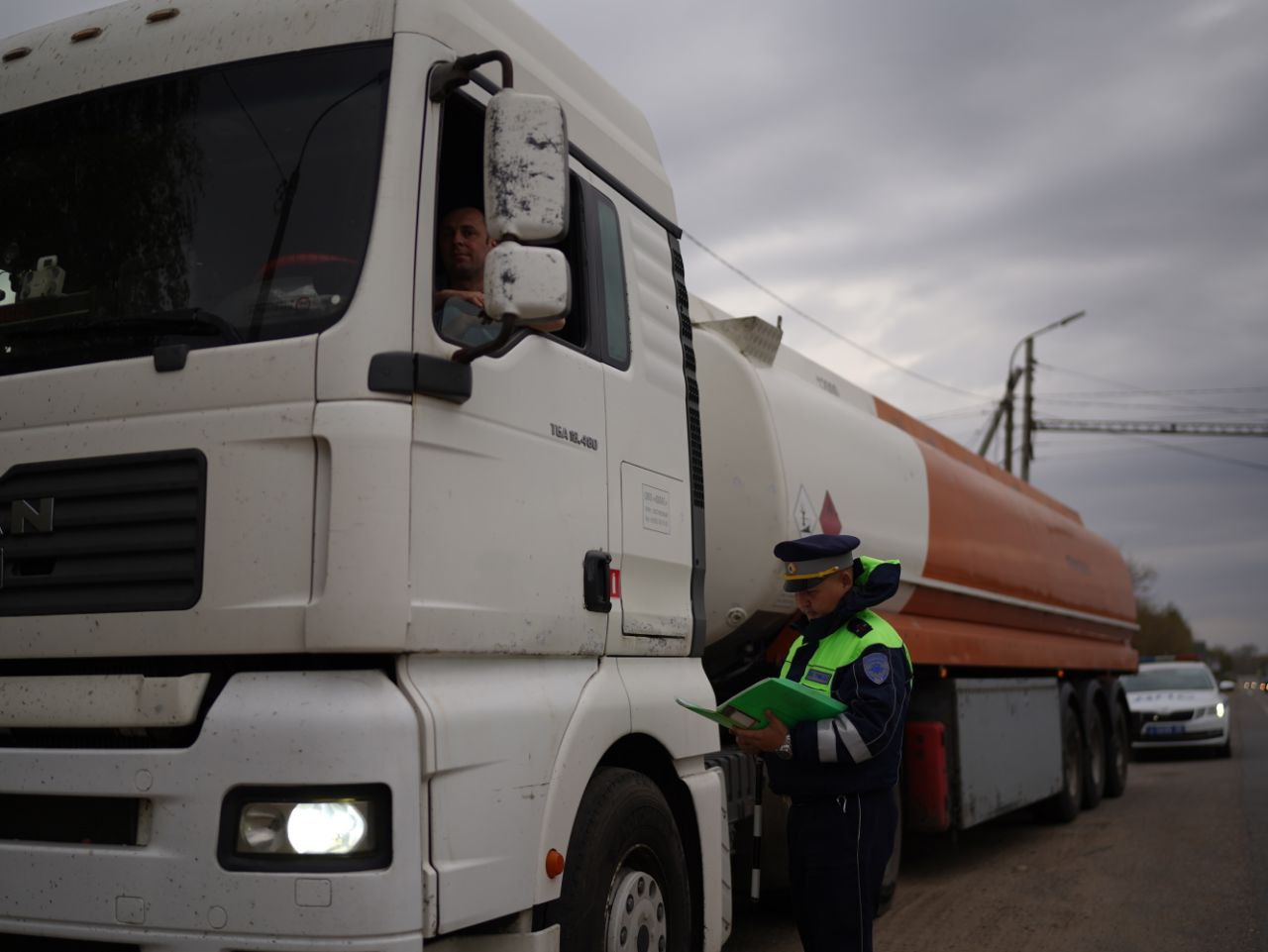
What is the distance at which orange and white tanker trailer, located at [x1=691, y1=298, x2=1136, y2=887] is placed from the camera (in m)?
5.77

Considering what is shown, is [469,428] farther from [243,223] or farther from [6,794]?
[6,794]

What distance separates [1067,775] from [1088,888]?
3.44 m

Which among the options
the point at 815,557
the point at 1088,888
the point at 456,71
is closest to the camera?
the point at 456,71

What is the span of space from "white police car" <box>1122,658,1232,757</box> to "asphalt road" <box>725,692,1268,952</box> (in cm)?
666

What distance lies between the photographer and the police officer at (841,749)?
13.2 feet

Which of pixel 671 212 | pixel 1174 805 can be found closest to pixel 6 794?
pixel 671 212

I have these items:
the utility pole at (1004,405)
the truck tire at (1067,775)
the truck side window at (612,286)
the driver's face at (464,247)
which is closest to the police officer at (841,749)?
the truck side window at (612,286)

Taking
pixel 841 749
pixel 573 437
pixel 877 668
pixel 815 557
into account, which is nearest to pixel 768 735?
pixel 841 749

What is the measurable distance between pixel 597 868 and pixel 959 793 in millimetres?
4884

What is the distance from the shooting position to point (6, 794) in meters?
3.10

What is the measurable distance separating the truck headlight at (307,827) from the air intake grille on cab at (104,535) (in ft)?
1.70

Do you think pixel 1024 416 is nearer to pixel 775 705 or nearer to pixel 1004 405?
pixel 1004 405

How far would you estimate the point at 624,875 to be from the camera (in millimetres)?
3908

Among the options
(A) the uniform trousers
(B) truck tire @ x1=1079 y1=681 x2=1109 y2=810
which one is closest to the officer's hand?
(A) the uniform trousers
